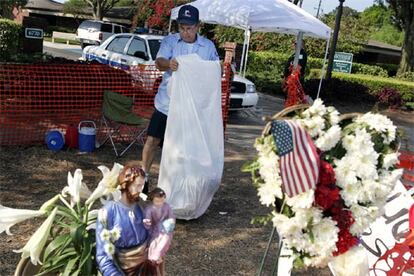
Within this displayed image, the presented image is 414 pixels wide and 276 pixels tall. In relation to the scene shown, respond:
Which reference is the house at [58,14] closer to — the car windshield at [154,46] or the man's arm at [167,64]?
the car windshield at [154,46]

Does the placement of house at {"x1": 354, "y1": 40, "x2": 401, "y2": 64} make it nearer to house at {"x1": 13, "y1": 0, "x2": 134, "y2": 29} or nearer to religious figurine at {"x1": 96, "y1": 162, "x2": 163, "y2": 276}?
house at {"x1": 13, "y1": 0, "x2": 134, "y2": 29}

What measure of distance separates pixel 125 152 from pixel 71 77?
1278 mm

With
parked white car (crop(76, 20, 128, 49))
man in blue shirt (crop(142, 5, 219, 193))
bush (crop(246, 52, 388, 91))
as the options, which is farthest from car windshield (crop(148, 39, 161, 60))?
parked white car (crop(76, 20, 128, 49))

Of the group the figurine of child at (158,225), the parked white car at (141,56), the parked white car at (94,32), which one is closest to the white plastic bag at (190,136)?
the figurine of child at (158,225)

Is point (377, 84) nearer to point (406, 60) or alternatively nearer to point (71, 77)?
point (406, 60)

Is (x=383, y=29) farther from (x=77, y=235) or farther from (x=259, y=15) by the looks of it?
(x=77, y=235)

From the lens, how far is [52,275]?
232 centimetres

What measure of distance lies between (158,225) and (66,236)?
42 centimetres

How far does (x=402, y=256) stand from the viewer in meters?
3.34

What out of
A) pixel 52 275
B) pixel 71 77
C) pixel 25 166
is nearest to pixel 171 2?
pixel 71 77

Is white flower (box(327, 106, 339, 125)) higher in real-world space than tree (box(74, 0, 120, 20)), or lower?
lower

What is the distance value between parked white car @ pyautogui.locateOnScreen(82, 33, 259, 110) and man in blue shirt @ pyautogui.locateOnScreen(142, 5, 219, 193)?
17.2 ft

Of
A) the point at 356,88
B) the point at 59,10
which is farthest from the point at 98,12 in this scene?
the point at 356,88

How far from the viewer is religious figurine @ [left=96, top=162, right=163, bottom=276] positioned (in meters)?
2.20
